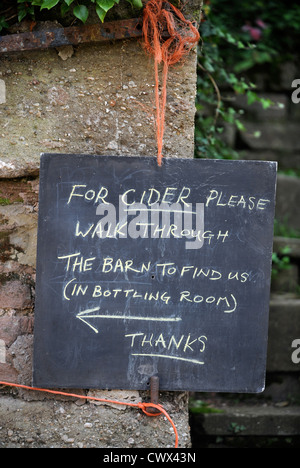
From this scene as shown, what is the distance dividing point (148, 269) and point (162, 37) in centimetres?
84

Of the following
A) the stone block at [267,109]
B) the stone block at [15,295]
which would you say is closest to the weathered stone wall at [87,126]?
the stone block at [15,295]

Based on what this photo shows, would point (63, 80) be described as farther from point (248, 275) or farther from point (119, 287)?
point (248, 275)

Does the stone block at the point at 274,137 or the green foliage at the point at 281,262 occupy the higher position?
the stone block at the point at 274,137

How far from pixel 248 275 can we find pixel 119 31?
997 mm

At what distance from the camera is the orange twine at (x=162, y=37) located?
1.75 m

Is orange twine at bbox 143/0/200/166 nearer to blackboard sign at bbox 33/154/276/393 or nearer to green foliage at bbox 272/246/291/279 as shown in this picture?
blackboard sign at bbox 33/154/276/393

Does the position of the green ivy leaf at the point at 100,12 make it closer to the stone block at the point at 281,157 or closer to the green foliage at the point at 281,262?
the green foliage at the point at 281,262

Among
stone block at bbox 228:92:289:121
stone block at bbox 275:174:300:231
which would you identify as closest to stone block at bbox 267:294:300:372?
stone block at bbox 275:174:300:231

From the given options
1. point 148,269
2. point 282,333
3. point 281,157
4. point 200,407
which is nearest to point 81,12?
point 148,269

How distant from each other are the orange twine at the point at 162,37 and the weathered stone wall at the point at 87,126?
47 millimetres

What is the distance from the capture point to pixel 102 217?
176 cm

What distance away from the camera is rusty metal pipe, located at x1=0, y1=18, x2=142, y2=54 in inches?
68.8

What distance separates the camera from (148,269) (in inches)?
69.6
